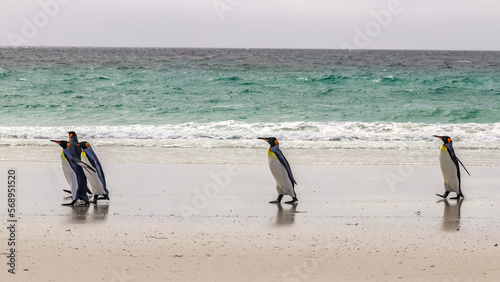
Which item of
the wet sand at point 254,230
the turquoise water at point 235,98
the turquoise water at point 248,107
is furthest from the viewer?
the turquoise water at point 235,98

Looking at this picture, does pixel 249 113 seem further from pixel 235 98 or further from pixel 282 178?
pixel 282 178

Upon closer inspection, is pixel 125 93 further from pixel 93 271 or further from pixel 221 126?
pixel 93 271

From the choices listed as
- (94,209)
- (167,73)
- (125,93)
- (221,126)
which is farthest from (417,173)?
(167,73)

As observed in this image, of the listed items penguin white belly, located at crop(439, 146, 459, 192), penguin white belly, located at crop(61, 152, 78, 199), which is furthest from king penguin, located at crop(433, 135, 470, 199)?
penguin white belly, located at crop(61, 152, 78, 199)

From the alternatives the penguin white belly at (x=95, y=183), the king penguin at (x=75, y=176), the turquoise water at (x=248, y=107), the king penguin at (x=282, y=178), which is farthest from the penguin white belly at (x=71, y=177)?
the turquoise water at (x=248, y=107)

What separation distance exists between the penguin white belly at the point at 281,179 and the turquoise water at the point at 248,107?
17.7 feet

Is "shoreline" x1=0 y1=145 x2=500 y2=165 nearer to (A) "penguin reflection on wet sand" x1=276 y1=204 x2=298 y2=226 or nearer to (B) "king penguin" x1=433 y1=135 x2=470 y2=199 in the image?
(B) "king penguin" x1=433 y1=135 x2=470 y2=199

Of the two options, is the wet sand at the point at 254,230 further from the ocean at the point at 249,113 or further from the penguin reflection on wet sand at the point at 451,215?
the ocean at the point at 249,113

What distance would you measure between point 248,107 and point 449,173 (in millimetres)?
13710

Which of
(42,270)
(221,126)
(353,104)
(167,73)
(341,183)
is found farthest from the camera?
(167,73)

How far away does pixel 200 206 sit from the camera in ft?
20.9

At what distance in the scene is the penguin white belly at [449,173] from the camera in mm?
6973

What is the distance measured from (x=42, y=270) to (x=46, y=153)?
677 cm

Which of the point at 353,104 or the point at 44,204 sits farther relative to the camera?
the point at 353,104
